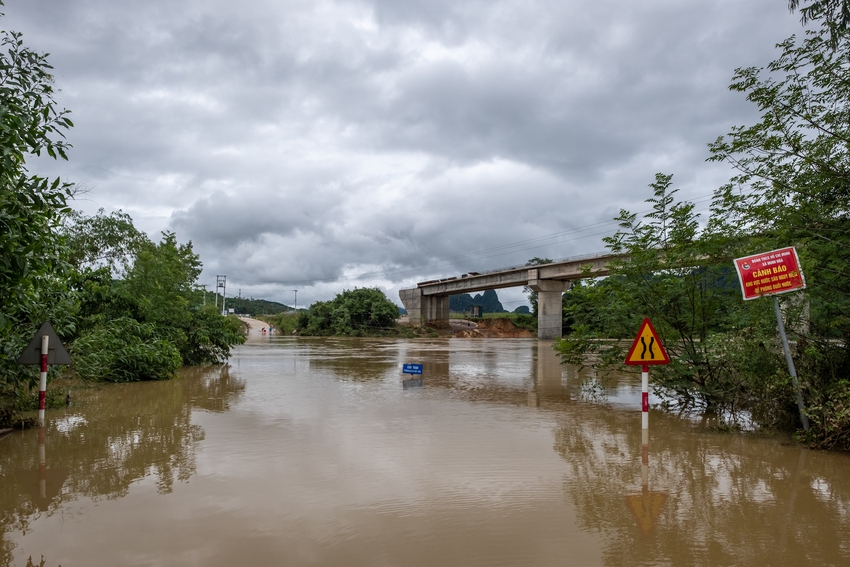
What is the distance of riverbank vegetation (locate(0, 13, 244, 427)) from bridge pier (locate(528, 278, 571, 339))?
43.8 m

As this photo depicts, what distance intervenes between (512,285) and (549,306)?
852 centimetres

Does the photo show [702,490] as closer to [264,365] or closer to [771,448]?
[771,448]

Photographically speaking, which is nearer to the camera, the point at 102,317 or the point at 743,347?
the point at 743,347

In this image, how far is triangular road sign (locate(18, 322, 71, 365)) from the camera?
29.1ft

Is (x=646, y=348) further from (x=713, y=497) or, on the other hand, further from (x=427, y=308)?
(x=427, y=308)

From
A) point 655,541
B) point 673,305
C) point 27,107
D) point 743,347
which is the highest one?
point 27,107

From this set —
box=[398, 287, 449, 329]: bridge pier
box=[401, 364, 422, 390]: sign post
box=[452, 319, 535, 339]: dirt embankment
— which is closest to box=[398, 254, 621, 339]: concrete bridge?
box=[398, 287, 449, 329]: bridge pier

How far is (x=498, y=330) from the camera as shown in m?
88.1

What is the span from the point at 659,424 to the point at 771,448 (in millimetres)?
2248

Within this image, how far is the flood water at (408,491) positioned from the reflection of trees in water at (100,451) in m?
0.04

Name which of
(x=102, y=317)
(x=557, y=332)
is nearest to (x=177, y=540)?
(x=102, y=317)

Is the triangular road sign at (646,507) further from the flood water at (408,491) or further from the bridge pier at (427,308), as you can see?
the bridge pier at (427,308)

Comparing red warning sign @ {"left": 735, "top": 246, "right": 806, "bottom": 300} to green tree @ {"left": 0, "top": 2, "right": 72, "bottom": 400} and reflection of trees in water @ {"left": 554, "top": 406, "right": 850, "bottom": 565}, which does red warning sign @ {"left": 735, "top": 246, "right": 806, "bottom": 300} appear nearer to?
reflection of trees in water @ {"left": 554, "top": 406, "right": 850, "bottom": 565}

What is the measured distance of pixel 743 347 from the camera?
9.80 metres
